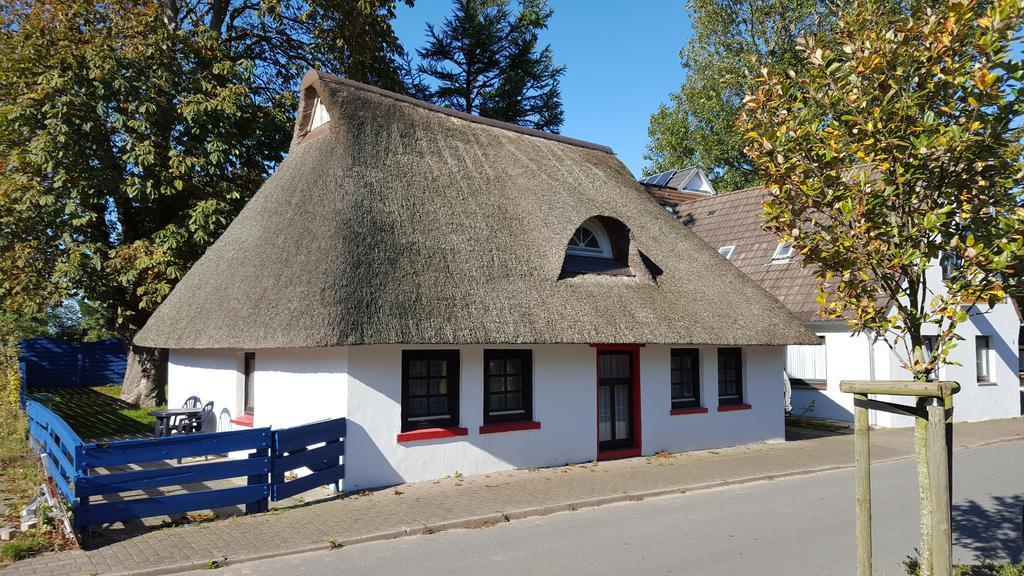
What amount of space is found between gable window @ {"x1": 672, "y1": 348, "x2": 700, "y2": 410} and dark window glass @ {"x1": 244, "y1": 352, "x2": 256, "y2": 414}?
27.1 ft

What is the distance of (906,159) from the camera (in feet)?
16.7

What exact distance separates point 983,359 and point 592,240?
568 inches

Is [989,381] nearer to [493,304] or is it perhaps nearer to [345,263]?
[493,304]

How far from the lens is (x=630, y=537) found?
308 inches

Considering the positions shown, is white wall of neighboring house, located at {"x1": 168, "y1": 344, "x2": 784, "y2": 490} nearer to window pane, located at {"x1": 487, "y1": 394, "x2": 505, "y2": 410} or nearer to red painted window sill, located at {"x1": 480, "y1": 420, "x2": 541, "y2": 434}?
red painted window sill, located at {"x1": 480, "y1": 420, "x2": 541, "y2": 434}

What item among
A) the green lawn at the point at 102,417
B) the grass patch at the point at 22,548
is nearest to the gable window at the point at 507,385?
the grass patch at the point at 22,548

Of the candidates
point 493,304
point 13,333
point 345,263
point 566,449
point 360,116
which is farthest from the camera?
point 13,333

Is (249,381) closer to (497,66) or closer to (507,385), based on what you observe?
(507,385)

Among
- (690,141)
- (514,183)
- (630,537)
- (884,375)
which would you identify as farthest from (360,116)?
(690,141)

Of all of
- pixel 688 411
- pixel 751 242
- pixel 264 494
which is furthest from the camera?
pixel 751 242

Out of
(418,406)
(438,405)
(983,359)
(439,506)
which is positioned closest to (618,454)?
(438,405)

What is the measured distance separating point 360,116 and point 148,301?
8.16 m

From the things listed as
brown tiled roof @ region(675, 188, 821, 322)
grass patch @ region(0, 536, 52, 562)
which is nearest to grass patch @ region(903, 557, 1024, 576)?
grass patch @ region(0, 536, 52, 562)

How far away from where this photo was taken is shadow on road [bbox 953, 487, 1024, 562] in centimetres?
723
